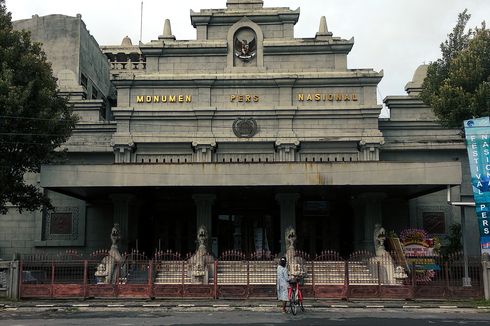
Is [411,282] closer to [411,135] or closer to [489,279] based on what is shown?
[489,279]

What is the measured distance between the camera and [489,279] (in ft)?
68.9

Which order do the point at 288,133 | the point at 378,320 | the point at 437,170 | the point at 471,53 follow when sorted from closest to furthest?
the point at 378,320 < the point at 471,53 < the point at 437,170 < the point at 288,133

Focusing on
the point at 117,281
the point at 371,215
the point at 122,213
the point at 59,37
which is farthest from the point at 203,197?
the point at 59,37

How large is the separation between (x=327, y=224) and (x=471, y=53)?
13.0m

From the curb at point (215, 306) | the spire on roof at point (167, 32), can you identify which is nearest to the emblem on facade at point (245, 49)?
the spire on roof at point (167, 32)

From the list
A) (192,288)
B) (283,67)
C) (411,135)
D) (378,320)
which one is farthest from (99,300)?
(411,135)

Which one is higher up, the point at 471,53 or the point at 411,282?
the point at 471,53

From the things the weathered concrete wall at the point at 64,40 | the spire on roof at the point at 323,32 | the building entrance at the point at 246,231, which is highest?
the weathered concrete wall at the point at 64,40

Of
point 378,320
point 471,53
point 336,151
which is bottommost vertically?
point 378,320

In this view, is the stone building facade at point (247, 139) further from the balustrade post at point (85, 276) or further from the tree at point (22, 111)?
the balustrade post at point (85, 276)

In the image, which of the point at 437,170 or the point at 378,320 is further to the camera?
the point at 437,170

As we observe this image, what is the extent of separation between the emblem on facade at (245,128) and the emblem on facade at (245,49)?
13.4 feet

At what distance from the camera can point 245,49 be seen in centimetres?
3300

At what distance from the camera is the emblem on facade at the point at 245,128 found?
31.4 metres
